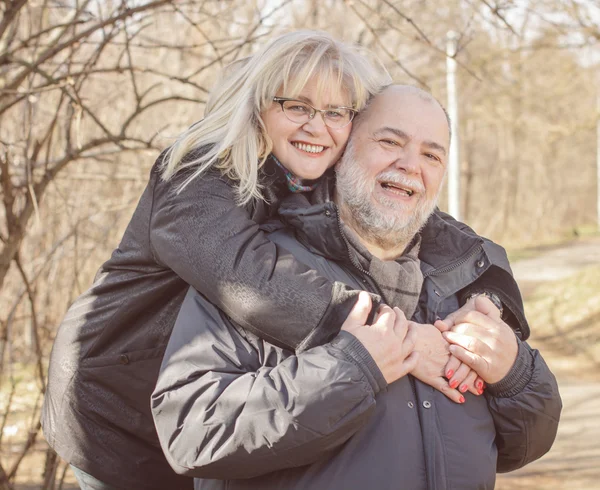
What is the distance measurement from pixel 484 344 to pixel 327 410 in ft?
1.94

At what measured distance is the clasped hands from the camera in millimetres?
2229

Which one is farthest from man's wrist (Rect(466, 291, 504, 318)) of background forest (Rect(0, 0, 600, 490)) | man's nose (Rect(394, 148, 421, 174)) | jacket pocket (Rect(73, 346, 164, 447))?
background forest (Rect(0, 0, 600, 490))

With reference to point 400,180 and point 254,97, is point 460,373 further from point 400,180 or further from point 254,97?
point 254,97

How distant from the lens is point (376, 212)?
8.59ft

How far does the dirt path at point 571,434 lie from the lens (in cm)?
645

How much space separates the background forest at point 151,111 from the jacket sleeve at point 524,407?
70.2 inches

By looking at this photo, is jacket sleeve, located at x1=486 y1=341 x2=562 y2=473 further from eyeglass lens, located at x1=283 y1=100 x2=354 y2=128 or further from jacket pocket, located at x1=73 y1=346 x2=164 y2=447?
jacket pocket, located at x1=73 y1=346 x2=164 y2=447

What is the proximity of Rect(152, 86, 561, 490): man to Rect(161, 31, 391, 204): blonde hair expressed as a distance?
168mm

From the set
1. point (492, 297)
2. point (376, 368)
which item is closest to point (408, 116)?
point (492, 297)

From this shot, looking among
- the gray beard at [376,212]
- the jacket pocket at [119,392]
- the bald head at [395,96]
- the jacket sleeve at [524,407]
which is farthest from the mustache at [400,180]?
the jacket pocket at [119,392]

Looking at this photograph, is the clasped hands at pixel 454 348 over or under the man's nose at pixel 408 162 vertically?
under

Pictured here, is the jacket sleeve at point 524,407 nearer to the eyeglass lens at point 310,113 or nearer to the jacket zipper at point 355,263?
the jacket zipper at point 355,263

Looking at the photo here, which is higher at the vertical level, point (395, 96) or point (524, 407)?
point (395, 96)

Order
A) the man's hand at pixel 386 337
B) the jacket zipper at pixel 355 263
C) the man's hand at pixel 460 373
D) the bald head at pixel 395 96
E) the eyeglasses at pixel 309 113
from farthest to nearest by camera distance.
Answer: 1. the bald head at pixel 395 96
2. the eyeglasses at pixel 309 113
3. the jacket zipper at pixel 355 263
4. the man's hand at pixel 460 373
5. the man's hand at pixel 386 337
